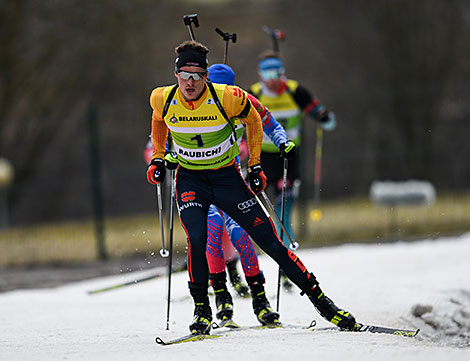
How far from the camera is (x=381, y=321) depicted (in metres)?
6.57

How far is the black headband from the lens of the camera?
5465mm

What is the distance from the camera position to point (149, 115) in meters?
12.5

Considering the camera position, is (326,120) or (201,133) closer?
(201,133)

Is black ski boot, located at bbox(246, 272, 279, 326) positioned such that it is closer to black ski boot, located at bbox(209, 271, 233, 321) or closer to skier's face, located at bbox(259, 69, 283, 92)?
black ski boot, located at bbox(209, 271, 233, 321)

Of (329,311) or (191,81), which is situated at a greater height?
(191,81)

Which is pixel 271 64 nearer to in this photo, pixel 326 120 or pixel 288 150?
pixel 326 120

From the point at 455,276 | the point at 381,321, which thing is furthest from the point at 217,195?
the point at 455,276

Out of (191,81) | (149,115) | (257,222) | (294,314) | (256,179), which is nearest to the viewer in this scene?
(191,81)

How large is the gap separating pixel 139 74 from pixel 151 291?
465 inches

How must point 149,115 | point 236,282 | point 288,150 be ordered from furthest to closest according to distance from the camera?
point 149,115 → point 236,282 → point 288,150

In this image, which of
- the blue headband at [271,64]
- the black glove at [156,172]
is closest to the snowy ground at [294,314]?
the black glove at [156,172]

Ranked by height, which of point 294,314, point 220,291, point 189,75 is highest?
point 189,75

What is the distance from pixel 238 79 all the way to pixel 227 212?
631 inches

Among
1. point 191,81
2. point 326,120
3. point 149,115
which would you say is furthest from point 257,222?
point 149,115
